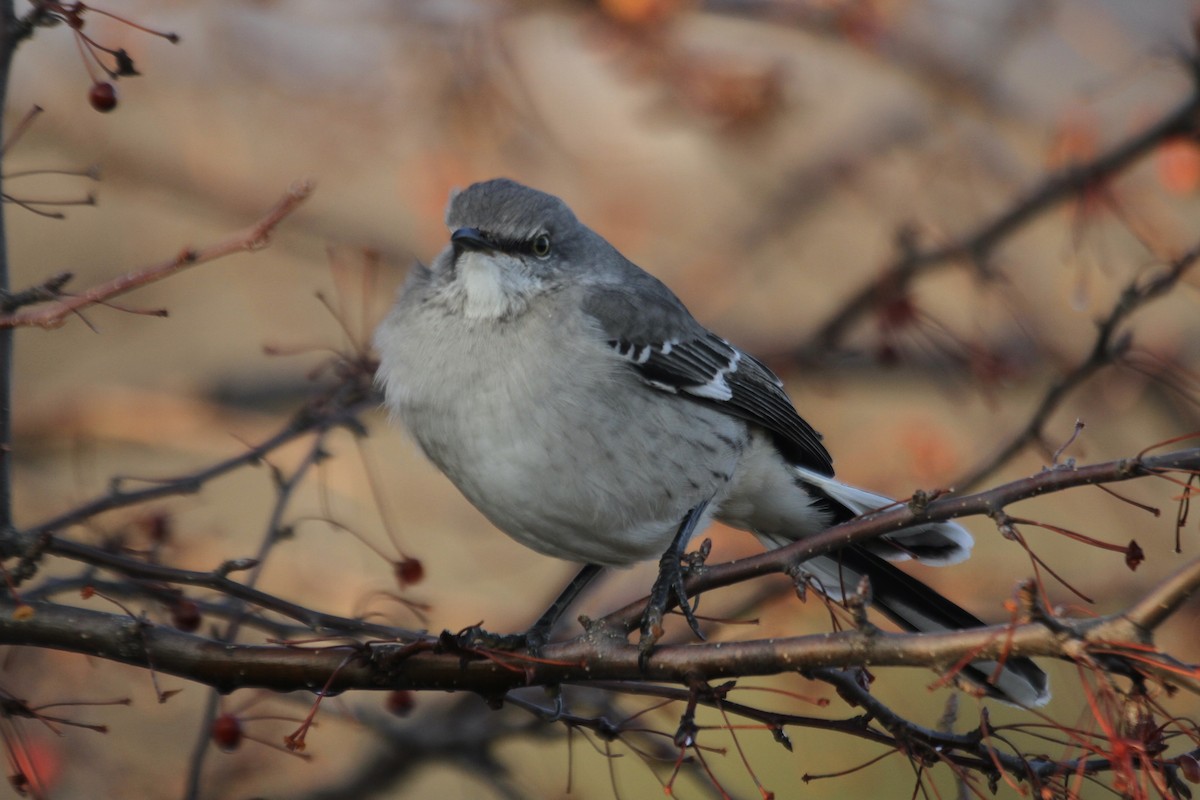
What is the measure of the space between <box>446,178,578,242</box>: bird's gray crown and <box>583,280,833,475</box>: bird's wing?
0.30 metres

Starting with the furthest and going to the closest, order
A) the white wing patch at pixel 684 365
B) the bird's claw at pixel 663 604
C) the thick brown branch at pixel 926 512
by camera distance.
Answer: the white wing patch at pixel 684 365 < the bird's claw at pixel 663 604 < the thick brown branch at pixel 926 512

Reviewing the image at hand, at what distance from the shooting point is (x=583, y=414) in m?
3.65

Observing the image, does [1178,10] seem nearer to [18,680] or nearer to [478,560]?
[478,560]

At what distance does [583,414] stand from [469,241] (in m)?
0.68

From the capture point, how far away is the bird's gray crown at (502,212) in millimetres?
3947

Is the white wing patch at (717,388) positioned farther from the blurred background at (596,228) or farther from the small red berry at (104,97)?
the small red berry at (104,97)

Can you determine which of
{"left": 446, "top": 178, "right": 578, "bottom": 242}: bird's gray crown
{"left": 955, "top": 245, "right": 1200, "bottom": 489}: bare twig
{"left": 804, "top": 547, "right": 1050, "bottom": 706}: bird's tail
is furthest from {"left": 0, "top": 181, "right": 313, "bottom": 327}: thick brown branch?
{"left": 955, "top": 245, "right": 1200, "bottom": 489}: bare twig

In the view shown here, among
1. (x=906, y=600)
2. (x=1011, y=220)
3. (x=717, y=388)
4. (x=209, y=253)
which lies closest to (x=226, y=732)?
(x=209, y=253)

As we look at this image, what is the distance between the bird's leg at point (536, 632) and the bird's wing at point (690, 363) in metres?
0.72

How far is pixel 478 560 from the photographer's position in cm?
636

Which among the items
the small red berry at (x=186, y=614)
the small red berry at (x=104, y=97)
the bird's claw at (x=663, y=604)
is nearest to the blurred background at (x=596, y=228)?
the bird's claw at (x=663, y=604)

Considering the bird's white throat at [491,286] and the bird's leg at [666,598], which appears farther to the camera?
the bird's white throat at [491,286]

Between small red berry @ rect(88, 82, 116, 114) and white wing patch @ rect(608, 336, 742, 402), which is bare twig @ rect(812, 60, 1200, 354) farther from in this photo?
small red berry @ rect(88, 82, 116, 114)

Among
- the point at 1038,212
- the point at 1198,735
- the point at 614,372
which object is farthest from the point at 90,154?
the point at 1198,735
